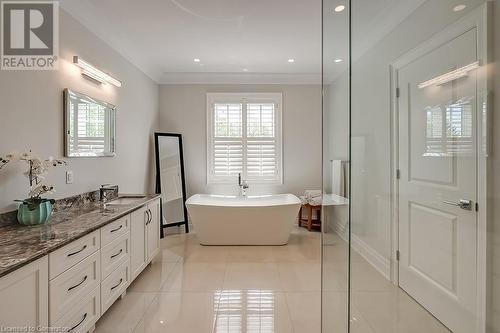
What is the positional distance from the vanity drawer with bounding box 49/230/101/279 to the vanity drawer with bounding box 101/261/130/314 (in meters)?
0.38

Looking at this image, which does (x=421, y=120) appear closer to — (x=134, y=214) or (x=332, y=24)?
(x=332, y=24)

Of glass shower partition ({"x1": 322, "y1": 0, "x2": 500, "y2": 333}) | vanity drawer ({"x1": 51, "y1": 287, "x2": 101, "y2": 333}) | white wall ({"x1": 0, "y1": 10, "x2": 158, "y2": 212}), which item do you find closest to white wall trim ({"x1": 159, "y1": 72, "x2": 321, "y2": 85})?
white wall ({"x1": 0, "y1": 10, "x2": 158, "y2": 212})

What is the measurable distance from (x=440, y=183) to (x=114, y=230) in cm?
264

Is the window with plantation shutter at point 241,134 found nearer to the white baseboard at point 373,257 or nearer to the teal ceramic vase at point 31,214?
the white baseboard at point 373,257

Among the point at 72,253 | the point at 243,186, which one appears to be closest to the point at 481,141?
the point at 72,253

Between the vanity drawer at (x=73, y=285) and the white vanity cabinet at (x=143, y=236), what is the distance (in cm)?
65

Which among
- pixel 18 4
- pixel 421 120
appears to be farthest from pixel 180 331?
pixel 18 4

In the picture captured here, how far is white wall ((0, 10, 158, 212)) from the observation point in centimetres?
192

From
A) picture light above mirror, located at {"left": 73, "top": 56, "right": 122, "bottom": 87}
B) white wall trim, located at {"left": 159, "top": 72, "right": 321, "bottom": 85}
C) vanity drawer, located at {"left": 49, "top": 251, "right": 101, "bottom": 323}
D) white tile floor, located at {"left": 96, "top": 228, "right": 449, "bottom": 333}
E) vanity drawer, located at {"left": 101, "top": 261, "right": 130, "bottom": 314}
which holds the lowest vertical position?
white tile floor, located at {"left": 96, "top": 228, "right": 449, "bottom": 333}

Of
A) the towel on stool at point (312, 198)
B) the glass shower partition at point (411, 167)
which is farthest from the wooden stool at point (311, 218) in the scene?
the glass shower partition at point (411, 167)

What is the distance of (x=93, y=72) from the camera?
9.07 feet

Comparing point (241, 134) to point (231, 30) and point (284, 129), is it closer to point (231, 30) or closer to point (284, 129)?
point (284, 129)

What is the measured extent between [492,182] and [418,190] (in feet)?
2.37

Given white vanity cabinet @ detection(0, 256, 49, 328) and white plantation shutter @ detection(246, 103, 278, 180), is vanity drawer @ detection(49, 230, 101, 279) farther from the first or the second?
white plantation shutter @ detection(246, 103, 278, 180)
